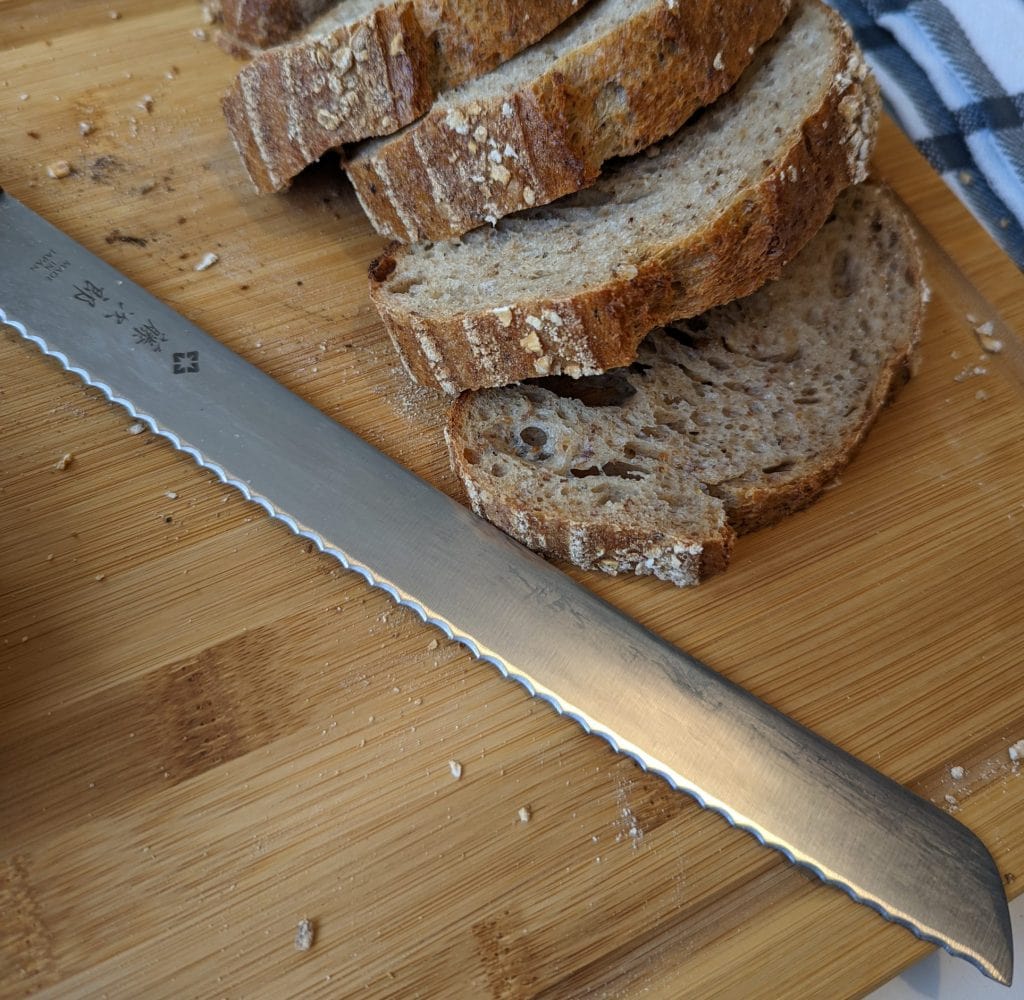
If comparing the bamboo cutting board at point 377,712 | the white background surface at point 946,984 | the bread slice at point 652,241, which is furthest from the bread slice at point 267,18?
the white background surface at point 946,984

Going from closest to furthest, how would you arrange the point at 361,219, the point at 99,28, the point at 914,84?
the point at 361,219 → the point at 99,28 → the point at 914,84

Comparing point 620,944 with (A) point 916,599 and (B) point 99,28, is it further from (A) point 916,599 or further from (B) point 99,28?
(B) point 99,28

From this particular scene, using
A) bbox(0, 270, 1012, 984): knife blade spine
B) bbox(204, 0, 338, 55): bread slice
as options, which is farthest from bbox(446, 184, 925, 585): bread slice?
bbox(204, 0, 338, 55): bread slice

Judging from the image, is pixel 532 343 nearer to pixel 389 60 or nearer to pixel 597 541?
pixel 597 541

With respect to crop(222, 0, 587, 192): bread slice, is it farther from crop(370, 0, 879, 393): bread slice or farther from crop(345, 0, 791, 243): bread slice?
crop(370, 0, 879, 393): bread slice

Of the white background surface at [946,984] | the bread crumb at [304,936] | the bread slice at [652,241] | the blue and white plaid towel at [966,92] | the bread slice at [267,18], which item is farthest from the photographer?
the blue and white plaid towel at [966,92]

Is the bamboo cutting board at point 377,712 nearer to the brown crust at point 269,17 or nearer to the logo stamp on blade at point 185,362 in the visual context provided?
the logo stamp on blade at point 185,362

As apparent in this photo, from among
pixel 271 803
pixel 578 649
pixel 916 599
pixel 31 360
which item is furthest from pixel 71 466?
pixel 916 599
